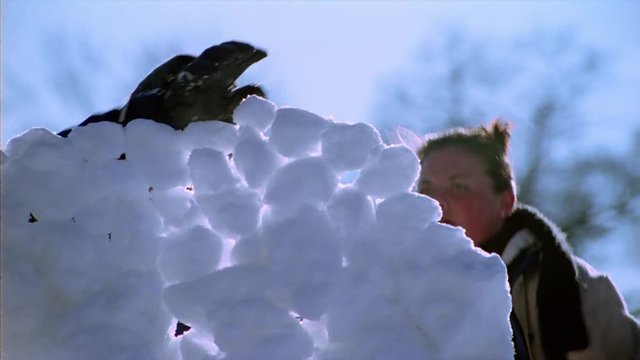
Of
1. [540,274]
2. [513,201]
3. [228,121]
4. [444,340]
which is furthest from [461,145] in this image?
[444,340]

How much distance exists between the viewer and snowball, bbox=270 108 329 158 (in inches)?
35.3

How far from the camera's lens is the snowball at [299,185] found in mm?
865

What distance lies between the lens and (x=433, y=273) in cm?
85

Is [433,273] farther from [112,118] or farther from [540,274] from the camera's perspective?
[540,274]

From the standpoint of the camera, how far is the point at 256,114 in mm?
936

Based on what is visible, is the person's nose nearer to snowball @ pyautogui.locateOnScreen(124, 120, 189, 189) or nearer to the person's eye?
the person's eye

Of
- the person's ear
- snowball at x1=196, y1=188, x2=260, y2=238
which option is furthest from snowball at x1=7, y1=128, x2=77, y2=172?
the person's ear

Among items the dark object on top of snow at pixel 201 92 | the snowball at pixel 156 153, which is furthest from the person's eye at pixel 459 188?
the snowball at pixel 156 153

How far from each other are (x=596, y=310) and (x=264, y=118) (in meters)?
1.25

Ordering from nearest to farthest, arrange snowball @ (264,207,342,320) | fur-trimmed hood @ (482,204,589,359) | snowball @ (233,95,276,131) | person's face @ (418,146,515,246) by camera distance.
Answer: snowball @ (264,207,342,320), snowball @ (233,95,276,131), fur-trimmed hood @ (482,204,589,359), person's face @ (418,146,515,246)

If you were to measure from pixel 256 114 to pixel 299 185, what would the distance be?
0.13 m

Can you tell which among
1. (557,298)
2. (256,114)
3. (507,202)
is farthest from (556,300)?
(256,114)

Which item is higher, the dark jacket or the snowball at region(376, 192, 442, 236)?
the dark jacket

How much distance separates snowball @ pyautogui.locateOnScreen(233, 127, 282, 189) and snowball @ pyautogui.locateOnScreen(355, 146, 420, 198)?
0.37 feet
